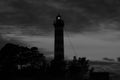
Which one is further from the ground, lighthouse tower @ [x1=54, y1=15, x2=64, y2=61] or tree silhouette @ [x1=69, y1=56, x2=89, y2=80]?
lighthouse tower @ [x1=54, y1=15, x2=64, y2=61]

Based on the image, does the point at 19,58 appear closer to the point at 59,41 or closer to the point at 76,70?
the point at 59,41

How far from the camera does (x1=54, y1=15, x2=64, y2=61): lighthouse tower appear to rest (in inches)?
2383

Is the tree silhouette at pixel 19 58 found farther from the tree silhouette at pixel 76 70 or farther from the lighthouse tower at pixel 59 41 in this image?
the tree silhouette at pixel 76 70

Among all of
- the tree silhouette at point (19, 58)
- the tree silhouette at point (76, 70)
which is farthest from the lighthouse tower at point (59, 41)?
the tree silhouette at point (76, 70)

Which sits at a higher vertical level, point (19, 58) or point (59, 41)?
point (59, 41)

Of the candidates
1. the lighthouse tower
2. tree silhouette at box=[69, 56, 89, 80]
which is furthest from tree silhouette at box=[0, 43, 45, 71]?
tree silhouette at box=[69, 56, 89, 80]

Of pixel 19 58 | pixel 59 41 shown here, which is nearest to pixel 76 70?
pixel 59 41

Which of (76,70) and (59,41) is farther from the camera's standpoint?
(76,70)

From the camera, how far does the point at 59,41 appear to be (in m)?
60.8

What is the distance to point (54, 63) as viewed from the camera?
6297 cm

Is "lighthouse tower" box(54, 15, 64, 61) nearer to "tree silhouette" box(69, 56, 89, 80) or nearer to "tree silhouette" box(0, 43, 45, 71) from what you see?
"tree silhouette" box(0, 43, 45, 71)

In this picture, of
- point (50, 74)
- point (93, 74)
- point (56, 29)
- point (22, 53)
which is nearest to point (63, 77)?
point (50, 74)

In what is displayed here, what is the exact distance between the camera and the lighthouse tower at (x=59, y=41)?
2383 inches

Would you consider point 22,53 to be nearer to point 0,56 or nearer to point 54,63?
point 0,56
